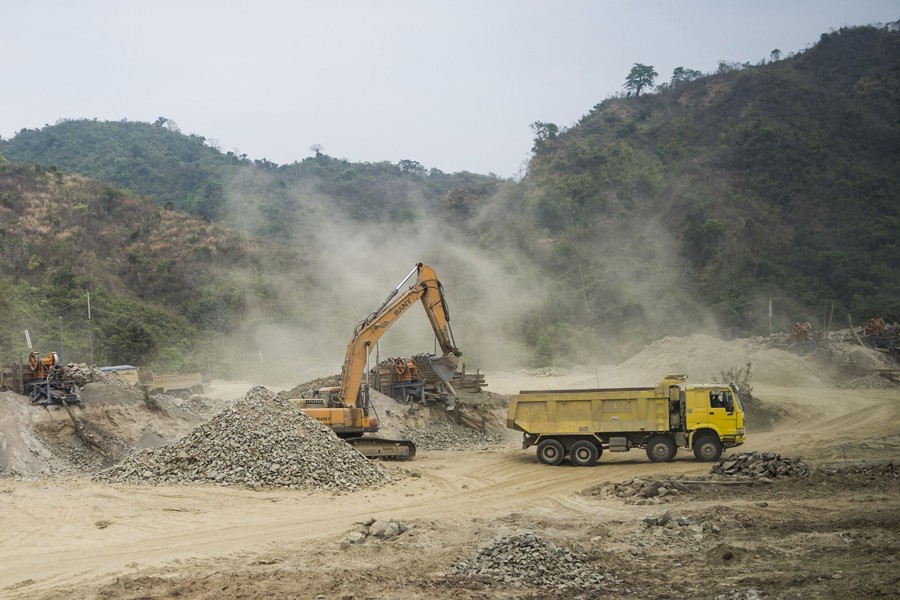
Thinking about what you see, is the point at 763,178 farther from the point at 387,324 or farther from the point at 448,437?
the point at 387,324

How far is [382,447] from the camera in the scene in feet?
76.8

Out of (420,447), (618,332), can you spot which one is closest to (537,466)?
(420,447)

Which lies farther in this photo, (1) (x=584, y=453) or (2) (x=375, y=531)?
(1) (x=584, y=453)

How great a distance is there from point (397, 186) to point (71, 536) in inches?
3611

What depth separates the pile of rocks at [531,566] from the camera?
431 inches

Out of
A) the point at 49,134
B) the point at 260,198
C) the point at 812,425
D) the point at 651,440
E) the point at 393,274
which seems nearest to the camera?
the point at 651,440

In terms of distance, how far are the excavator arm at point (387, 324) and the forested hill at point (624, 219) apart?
17824 millimetres

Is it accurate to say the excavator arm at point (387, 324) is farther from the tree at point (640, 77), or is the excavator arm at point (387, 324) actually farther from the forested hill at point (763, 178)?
the tree at point (640, 77)

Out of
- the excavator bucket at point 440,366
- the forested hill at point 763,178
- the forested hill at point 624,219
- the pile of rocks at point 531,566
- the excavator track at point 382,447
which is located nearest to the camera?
the pile of rocks at point 531,566

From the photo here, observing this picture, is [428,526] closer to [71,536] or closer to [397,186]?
[71,536]

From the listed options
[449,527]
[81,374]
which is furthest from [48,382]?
[449,527]

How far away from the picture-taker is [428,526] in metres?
14.0

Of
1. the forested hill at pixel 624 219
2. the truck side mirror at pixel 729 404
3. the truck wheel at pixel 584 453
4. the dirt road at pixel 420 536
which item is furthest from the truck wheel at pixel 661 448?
the forested hill at pixel 624 219

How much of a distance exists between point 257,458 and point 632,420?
31.5 ft
